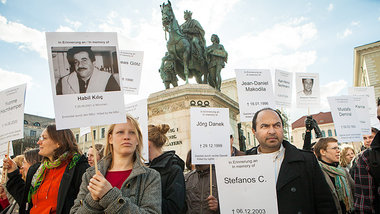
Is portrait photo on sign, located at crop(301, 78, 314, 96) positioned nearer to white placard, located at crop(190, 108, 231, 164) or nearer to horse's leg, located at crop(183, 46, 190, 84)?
white placard, located at crop(190, 108, 231, 164)

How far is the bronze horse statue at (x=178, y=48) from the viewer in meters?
10.5

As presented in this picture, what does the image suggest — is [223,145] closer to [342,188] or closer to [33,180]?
[342,188]

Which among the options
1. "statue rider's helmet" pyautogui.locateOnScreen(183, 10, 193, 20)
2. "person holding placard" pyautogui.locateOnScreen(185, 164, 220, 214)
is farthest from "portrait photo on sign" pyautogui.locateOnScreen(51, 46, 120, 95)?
"statue rider's helmet" pyautogui.locateOnScreen(183, 10, 193, 20)

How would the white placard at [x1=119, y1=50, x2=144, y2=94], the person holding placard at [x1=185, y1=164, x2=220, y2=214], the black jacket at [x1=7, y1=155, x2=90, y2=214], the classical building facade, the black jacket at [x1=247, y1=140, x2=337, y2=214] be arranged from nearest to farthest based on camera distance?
the black jacket at [x1=247, y1=140, x2=337, y2=214] < the black jacket at [x1=7, y1=155, x2=90, y2=214] < the person holding placard at [x1=185, y1=164, x2=220, y2=214] < the white placard at [x1=119, y1=50, x2=144, y2=94] < the classical building facade

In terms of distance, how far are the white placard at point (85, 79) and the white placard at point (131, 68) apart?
2305 millimetres

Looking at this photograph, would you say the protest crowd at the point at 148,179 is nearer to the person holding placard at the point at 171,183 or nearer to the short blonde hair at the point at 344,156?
the person holding placard at the point at 171,183

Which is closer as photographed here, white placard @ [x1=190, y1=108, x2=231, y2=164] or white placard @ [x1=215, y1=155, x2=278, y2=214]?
white placard @ [x1=215, y1=155, x2=278, y2=214]

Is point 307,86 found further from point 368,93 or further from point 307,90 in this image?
point 368,93

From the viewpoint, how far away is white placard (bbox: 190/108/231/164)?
357cm

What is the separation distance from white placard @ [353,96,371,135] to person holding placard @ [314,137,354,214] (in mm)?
1769

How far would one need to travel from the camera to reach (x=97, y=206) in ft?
7.23

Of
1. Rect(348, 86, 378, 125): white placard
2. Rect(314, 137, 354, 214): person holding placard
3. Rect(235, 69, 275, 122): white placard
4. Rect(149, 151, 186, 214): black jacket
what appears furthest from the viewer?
Rect(348, 86, 378, 125): white placard

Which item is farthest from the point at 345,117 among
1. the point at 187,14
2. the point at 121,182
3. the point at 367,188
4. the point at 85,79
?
the point at 187,14

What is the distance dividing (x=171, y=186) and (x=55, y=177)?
1.28m
